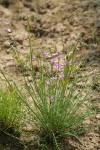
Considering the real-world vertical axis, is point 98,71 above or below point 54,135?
above

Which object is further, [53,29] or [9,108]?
[53,29]

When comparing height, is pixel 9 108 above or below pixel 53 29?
below

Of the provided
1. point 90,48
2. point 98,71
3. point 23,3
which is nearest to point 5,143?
point 98,71

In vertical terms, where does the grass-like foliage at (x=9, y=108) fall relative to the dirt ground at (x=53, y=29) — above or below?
below

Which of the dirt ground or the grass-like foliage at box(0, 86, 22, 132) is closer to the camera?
the grass-like foliage at box(0, 86, 22, 132)

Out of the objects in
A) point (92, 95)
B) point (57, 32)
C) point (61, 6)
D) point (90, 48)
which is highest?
point (61, 6)

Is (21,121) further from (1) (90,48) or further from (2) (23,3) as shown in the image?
(2) (23,3)

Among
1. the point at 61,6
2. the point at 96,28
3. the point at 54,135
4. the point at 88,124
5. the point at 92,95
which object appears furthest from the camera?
the point at 61,6

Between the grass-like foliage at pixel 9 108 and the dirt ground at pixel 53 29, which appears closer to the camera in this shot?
the grass-like foliage at pixel 9 108
